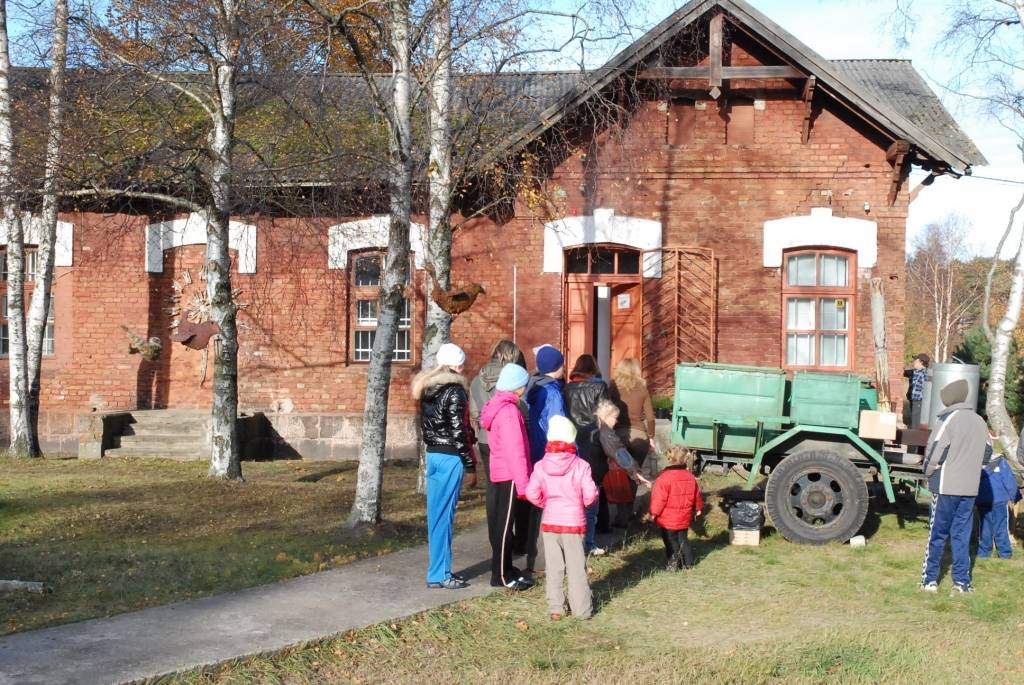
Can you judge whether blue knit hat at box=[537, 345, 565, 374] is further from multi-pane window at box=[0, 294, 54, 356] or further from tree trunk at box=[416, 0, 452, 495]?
multi-pane window at box=[0, 294, 54, 356]

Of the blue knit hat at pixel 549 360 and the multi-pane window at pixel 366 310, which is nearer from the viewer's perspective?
the blue knit hat at pixel 549 360

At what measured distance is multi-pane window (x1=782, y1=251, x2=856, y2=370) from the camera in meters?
16.3

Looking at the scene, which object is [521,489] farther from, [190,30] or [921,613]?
[190,30]

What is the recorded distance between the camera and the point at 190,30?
11211mm

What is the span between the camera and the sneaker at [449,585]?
25.3 ft

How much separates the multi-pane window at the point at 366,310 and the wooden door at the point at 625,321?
3.24 m

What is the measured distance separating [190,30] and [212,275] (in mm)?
3083

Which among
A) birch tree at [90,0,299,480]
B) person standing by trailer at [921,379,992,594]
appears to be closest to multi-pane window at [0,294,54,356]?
birch tree at [90,0,299,480]

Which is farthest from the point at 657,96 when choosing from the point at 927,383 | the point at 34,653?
the point at 34,653

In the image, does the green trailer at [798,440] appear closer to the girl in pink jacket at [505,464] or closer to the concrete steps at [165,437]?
the girl in pink jacket at [505,464]

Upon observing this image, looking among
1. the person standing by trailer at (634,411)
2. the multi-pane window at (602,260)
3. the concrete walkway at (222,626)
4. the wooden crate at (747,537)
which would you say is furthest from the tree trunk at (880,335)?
the concrete walkway at (222,626)

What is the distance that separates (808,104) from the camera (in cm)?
1589

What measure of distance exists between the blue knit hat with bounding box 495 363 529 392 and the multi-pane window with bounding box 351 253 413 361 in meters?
9.78

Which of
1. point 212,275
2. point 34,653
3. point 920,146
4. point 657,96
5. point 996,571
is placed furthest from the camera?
point 657,96
